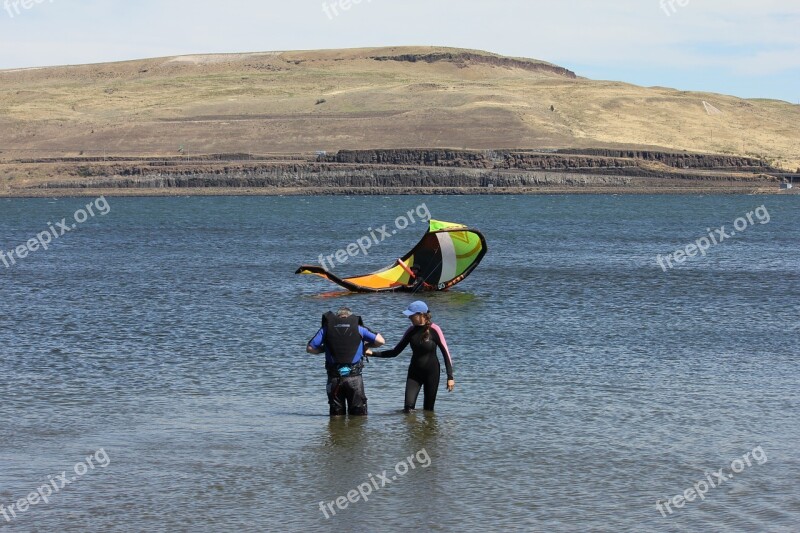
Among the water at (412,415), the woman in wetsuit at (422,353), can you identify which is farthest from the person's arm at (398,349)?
the water at (412,415)

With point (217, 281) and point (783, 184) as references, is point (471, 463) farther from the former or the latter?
point (783, 184)

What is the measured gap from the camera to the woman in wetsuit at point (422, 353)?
1920cm

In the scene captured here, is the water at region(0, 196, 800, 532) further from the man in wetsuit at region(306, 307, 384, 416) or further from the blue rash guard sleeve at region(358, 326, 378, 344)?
the blue rash guard sleeve at region(358, 326, 378, 344)

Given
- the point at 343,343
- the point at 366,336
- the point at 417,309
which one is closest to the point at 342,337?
the point at 343,343

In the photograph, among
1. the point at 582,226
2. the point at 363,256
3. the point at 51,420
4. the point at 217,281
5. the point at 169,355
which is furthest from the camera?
the point at 582,226

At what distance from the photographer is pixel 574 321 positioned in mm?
36125

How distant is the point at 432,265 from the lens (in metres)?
48.8

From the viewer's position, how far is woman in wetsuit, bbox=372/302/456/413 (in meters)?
19.2

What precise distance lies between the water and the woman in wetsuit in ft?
1.63

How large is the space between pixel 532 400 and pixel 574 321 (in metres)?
13.8

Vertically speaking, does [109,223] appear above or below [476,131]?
below

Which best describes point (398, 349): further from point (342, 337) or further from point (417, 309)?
point (342, 337)

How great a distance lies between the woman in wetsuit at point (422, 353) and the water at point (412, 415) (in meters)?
0.50

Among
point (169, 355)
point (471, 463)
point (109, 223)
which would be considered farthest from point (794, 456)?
point (109, 223)
